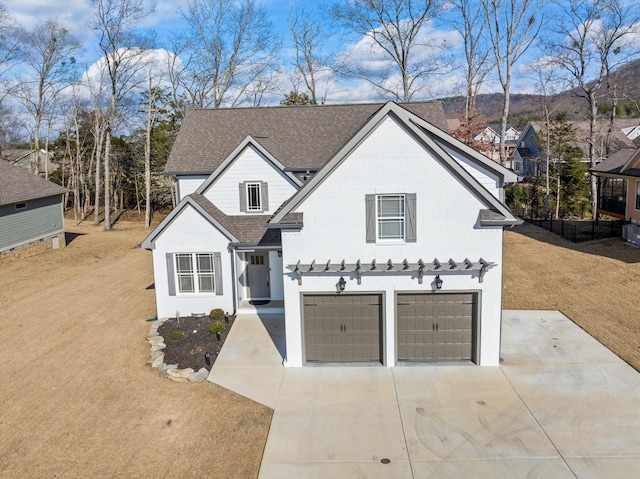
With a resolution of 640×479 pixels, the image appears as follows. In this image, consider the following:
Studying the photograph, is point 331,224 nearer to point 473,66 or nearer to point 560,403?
point 560,403

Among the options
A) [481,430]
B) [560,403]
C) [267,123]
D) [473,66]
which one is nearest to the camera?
[481,430]

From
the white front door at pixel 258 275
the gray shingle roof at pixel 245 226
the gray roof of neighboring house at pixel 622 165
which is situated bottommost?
the white front door at pixel 258 275

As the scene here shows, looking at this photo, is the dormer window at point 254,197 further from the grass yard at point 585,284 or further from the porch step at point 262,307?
the grass yard at point 585,284

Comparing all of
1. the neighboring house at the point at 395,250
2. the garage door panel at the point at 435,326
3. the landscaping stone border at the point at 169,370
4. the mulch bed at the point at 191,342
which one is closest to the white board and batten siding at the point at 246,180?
the mulch bed at the point at 191,342

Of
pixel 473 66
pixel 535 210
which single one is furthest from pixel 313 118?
pixel 535 210

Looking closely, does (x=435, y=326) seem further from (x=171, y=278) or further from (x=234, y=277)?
(x=171, y=278)

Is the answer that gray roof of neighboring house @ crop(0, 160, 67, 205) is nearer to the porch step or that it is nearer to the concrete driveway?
the porch step

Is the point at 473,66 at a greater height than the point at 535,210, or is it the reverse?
the point at 473,66
